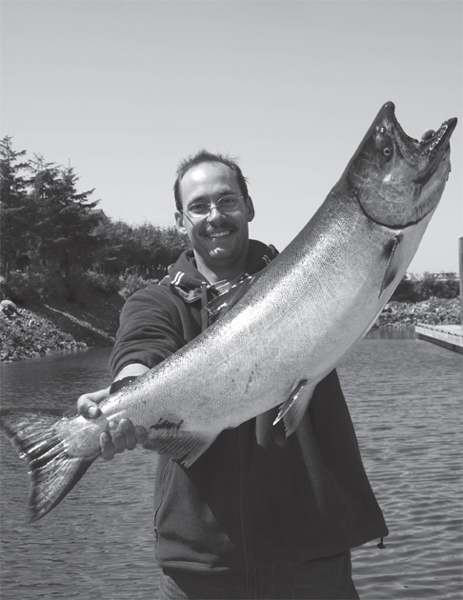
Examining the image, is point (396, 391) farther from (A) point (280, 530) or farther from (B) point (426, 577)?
(A) point (280, 530)

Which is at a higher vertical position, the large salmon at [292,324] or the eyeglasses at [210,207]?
the eyeglasses at [210,207]

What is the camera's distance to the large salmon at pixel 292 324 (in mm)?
3084

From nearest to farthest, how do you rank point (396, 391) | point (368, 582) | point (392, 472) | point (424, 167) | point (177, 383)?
point (424, 167), point (177, 383), point (368, 582), point (392, 472), point (396, 391)

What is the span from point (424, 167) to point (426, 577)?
27.1ft

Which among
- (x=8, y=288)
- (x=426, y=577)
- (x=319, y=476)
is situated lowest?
(x=426, y=577)

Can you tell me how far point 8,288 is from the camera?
57438mm

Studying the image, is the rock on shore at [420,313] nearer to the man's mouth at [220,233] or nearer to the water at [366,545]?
the water at [366,545]

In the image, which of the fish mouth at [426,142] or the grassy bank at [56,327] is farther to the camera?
the grassy bank at [56,327]

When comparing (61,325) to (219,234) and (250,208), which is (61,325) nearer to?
(250,208)

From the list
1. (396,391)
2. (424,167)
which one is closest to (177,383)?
(424,167)

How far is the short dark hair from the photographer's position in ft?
13.6

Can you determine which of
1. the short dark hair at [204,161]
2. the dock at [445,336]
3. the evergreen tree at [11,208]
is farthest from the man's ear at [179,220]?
the evergreen tree at [11,208]

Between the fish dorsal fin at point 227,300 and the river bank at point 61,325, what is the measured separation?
4154cm

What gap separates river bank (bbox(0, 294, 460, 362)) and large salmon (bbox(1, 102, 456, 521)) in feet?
136
